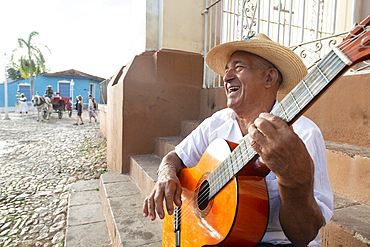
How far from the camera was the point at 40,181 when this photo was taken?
14.4 feet

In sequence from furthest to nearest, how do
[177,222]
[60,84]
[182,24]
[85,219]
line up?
[60,84], [182,24], [85,219], [177,222]

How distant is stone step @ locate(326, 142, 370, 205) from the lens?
5.25 ft

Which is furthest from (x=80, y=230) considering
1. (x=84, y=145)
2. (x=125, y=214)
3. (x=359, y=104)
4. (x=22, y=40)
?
(x=22, y=40)

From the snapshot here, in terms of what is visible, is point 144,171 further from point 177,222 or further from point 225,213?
point 225,213

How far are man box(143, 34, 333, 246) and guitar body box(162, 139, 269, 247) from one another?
11cm

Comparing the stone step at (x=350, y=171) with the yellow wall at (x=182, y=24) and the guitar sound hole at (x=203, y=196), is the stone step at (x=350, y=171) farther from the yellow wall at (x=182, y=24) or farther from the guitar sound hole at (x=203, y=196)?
the yellow wall at (x=182, y=24)

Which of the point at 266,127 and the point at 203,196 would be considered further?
the point at 203,196

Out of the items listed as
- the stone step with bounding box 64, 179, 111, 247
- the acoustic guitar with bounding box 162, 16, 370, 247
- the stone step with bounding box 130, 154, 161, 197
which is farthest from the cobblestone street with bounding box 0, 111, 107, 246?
the acoustic guitar with bounding box 162, 16, 370, 247

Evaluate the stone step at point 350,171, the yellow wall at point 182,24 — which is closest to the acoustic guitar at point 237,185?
the stone step at point 350,171

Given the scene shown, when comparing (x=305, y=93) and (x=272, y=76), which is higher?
(x=272, y=76)

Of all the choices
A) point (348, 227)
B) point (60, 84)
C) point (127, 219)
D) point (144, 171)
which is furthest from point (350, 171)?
point (60, 84)

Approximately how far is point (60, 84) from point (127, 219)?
33.1m

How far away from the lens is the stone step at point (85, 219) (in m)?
2.46

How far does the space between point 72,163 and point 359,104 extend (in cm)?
558
